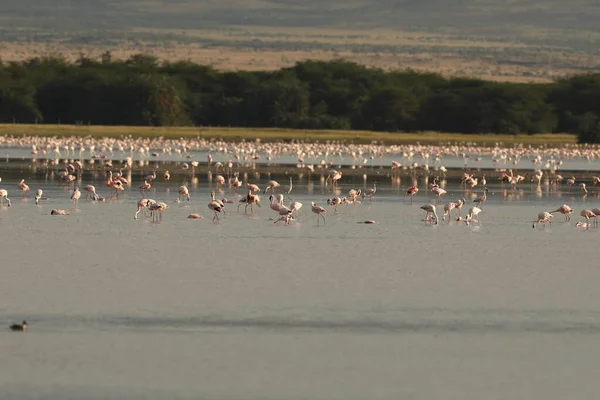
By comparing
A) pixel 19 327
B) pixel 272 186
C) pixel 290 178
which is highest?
pixel 19 327

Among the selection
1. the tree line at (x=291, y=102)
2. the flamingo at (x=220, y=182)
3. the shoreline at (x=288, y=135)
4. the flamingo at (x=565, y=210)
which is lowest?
the shoreline at (x=288, y=135)

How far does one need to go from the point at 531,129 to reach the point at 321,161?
4058 centimetres

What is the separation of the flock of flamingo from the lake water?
133 centimetres

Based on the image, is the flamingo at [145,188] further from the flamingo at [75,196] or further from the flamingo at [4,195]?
the flamingo at [4,195]

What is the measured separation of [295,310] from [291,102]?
7917cm

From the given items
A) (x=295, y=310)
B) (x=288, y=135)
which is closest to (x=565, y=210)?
(x=295, y=310)

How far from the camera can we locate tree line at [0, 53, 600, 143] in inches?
3494

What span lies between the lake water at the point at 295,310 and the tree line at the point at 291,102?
65.4 m

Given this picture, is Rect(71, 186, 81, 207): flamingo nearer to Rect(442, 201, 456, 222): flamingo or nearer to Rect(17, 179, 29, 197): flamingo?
Rect(17, 179, 29, 197): flamingo

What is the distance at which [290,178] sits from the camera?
3728 cm

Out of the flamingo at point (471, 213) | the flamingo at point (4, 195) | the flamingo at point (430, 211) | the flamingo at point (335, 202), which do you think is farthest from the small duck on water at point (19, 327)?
the flamingo at point (335, 202)

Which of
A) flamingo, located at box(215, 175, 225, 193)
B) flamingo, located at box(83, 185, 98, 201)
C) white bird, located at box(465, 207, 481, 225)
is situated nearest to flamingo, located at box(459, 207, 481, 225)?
white bird, located at box(465, 207, 481, 225)

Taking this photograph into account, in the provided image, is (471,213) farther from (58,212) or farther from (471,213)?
(58,212)

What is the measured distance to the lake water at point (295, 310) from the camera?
10.6 m
